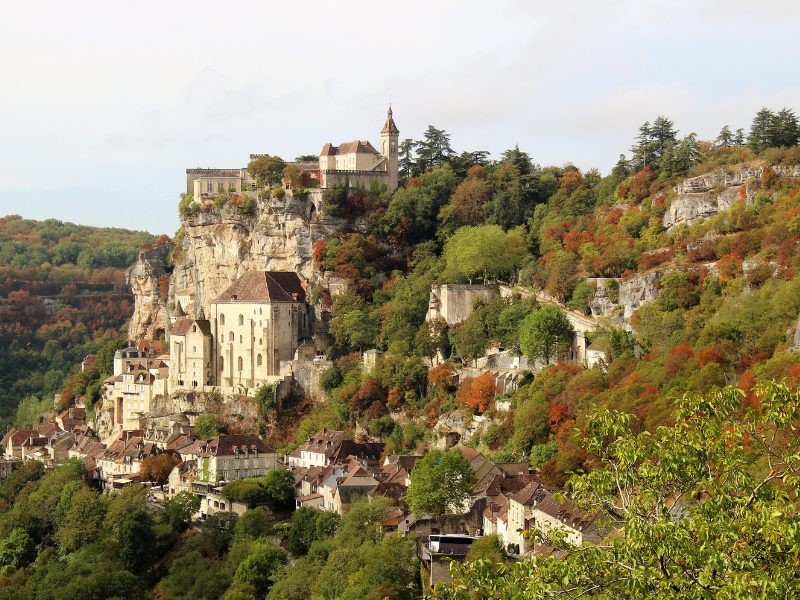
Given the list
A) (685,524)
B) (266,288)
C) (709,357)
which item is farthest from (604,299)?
(685,524)

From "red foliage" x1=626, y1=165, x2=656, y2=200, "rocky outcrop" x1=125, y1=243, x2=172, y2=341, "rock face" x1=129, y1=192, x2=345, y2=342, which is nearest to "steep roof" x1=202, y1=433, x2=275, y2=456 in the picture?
"rock face" x1=129, y1=192, x2=345, y2=342

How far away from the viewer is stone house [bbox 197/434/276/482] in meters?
59.9

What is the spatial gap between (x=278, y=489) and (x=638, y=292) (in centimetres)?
1760

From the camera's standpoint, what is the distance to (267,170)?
77188 millimetres

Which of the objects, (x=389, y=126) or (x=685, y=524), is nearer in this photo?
(x=685, y=524)

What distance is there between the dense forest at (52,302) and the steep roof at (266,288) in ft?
64.5

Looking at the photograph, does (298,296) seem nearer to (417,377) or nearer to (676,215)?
(417,377)

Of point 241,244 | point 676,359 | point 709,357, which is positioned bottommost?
point 676,359

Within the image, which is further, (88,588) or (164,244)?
(164,244)

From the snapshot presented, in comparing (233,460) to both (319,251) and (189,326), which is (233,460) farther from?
(319,251)

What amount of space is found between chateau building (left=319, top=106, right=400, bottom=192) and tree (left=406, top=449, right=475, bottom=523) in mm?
31106

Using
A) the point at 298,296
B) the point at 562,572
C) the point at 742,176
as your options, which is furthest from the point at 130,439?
the point at 562,572

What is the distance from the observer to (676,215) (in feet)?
212

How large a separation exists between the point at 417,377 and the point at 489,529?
17473mm
